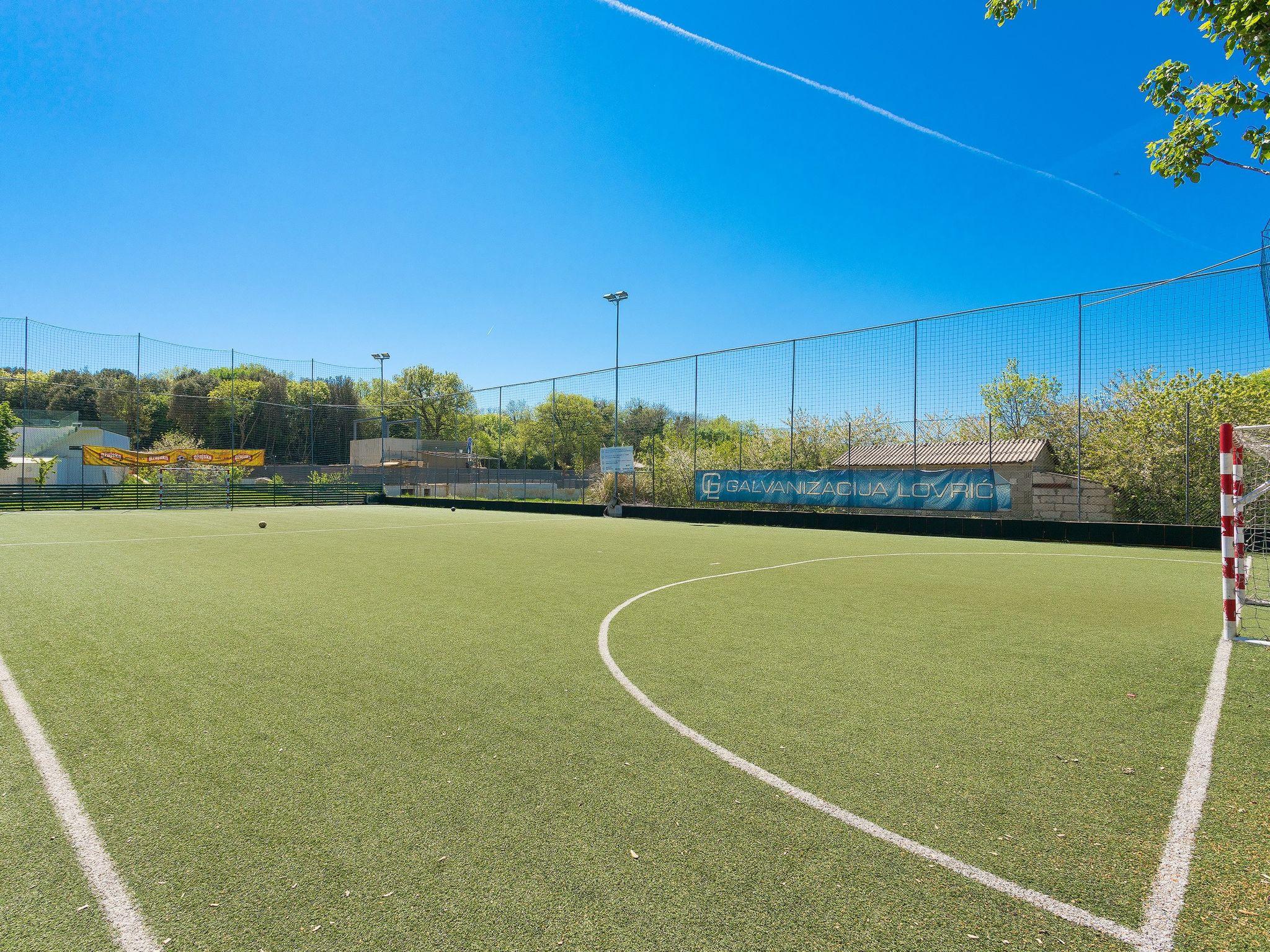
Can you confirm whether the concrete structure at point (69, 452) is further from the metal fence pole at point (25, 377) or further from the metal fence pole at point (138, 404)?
the metal fence pole at point (25, 377)

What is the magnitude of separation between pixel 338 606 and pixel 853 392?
1398cm

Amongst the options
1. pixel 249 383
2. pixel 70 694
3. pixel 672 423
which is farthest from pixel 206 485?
pixel 70 694

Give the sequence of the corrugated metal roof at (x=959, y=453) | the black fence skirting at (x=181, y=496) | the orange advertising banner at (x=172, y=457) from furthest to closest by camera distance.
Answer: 1. the orange advertising banner at (x=172, y=457)
2. the black fence skirting at (x=181, y=496)
3. the corrugated metal roof at (x=959, y=453)

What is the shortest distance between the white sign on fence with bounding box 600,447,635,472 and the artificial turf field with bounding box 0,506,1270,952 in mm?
16477

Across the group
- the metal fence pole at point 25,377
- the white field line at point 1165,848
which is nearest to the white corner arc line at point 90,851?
the white field line at point 1165,848

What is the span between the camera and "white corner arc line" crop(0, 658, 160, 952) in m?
1.94

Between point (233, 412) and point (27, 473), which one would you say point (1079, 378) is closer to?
point (233, 412)

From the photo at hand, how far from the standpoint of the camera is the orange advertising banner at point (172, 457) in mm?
28766

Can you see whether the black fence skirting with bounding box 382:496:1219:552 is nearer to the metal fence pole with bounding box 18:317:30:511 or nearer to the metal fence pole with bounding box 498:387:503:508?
the metal fence pole with bounding box 498:387:503:508

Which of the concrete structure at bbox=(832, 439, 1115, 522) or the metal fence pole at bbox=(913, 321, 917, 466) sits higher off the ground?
the metal fence pole at bbox=(913, 321, 917, 466)

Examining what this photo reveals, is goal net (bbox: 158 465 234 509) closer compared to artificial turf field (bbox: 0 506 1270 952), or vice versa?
artificial turf field (bbox: 0 506 1270 952)

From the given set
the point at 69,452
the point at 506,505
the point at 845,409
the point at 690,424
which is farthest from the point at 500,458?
the point at 69,452

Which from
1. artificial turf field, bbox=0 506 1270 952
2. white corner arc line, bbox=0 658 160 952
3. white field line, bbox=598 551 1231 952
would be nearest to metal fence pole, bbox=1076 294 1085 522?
artificial turf field, bbox=0 506 1270 952

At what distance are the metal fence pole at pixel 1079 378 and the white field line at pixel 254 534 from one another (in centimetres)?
1379
